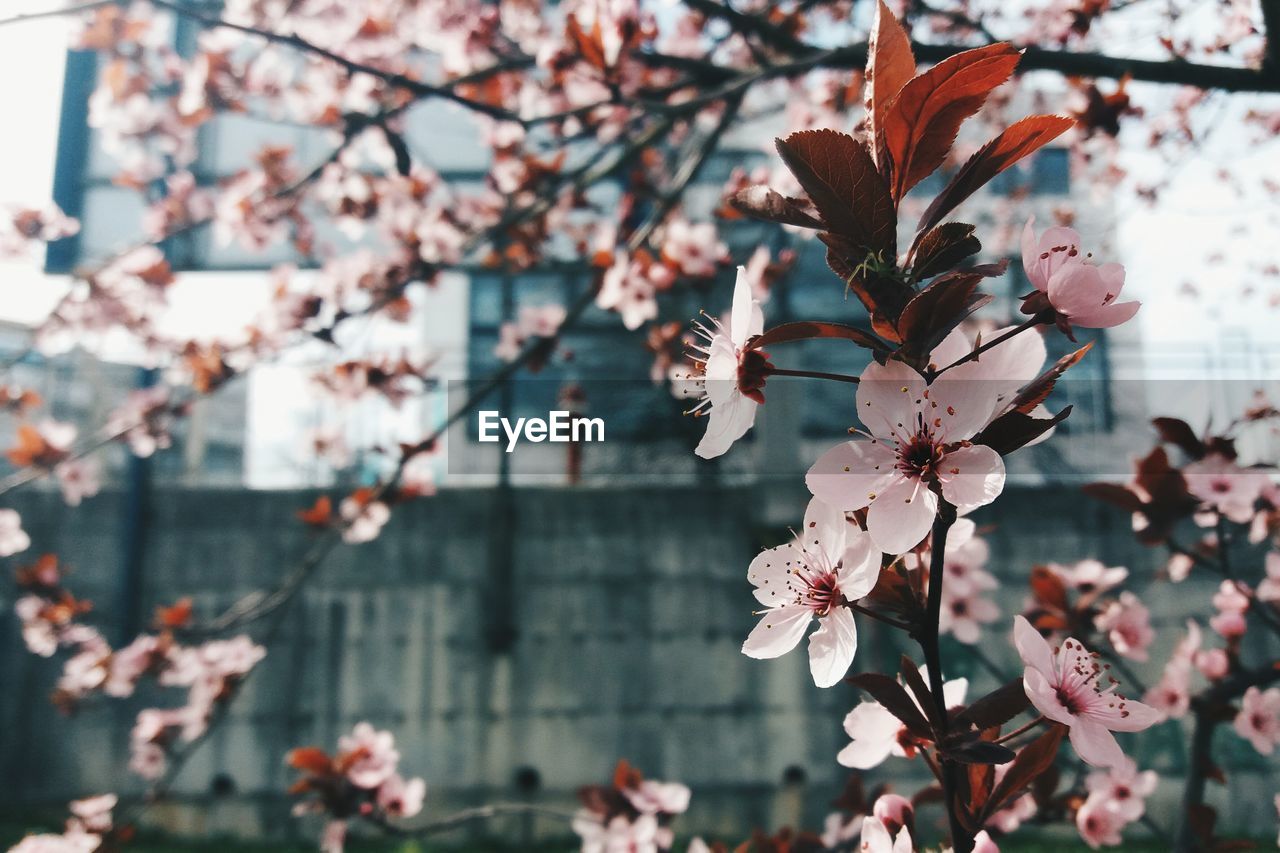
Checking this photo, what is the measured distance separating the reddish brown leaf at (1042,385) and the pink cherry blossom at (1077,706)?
114 millimetres

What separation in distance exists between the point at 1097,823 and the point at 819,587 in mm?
1048

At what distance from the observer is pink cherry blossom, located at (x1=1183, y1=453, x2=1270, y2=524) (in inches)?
49.2

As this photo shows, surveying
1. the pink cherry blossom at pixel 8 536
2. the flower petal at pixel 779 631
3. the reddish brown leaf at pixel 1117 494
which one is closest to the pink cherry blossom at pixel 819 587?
the flower petal at pixel 779 631

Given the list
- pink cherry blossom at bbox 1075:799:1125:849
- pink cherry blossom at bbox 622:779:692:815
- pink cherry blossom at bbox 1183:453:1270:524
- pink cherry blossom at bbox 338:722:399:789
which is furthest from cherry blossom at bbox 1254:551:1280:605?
pink cherry blossom at bbox 338:722:399:789

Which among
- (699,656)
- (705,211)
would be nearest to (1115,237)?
(705,211)

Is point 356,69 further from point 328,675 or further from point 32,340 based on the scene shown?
point 328,675

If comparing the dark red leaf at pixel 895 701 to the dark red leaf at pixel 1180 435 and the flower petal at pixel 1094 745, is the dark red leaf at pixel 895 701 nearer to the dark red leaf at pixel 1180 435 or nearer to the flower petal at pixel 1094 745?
the flower petal at pixel 1094 745

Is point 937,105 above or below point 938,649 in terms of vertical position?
above

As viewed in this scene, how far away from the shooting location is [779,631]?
1.73ft

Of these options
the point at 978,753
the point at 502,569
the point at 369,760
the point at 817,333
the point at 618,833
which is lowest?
the point at 618,833

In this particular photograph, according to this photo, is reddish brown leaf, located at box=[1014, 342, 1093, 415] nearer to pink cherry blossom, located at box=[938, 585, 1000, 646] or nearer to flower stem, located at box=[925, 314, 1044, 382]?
flower stem, located at box=[925, 314, 1044, 382]

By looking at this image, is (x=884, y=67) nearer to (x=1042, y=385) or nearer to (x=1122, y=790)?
(x=1042, y=385)

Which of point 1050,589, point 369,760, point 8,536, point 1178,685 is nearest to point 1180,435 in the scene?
point 1050,589

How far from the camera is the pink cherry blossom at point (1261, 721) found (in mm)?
1475
